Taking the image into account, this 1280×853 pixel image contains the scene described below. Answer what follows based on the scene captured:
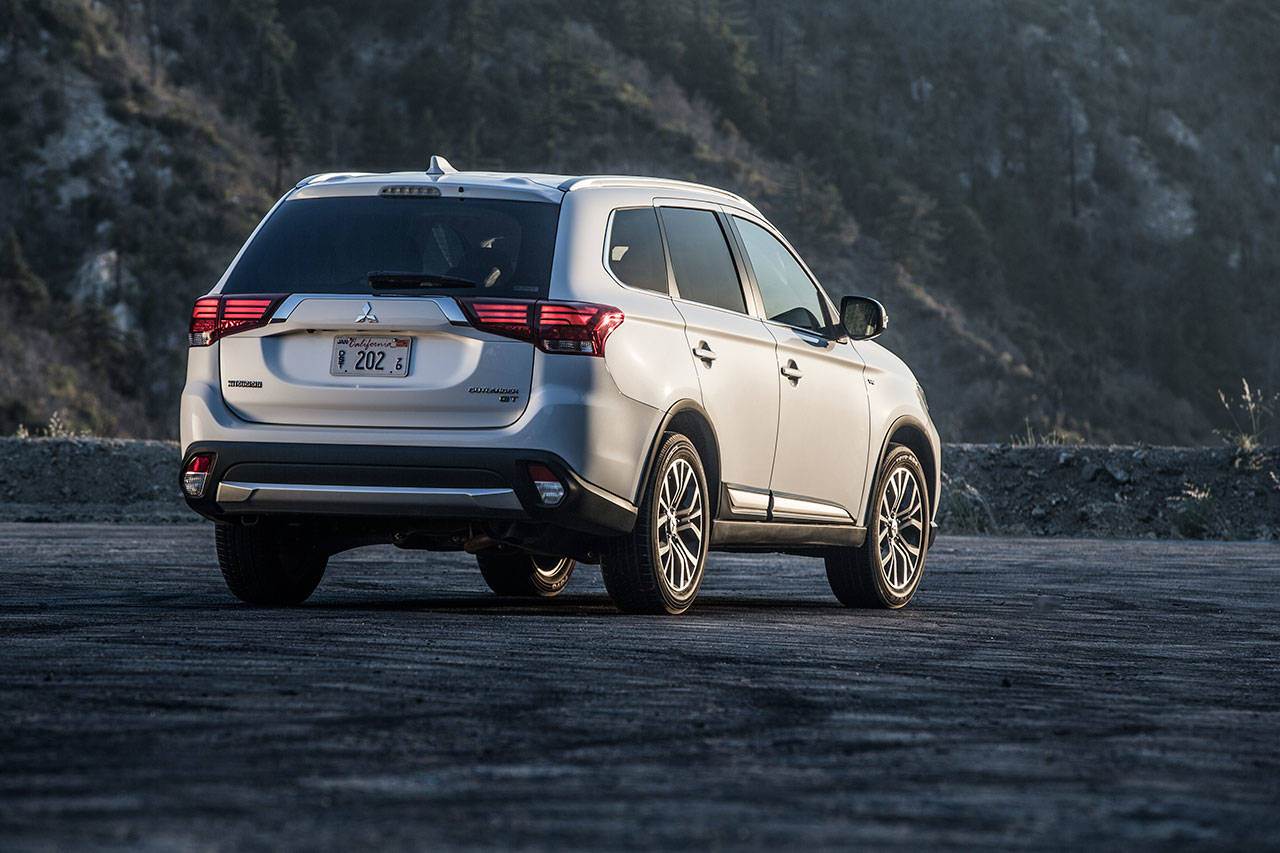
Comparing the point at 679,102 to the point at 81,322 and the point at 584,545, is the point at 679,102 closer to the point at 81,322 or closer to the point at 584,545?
the point at 81,322

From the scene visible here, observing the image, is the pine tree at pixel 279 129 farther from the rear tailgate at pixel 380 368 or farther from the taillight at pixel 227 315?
the rear tailgate at pixel 380 368

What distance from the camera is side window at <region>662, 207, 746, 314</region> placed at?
9.30m

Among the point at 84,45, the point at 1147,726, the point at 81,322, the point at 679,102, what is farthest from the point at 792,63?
the point at 1147,726

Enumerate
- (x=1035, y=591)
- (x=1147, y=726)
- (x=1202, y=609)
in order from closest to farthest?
1. (x=1147, y=726)
2. (x=1202, y=609)
3. (x=1035, y=591)

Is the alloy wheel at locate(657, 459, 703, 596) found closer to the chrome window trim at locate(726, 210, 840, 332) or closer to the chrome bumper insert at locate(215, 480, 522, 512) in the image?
the chrome bumper insert at locate(215, 480, 522, 512)

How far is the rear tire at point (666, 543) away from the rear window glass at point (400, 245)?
1.04 metres

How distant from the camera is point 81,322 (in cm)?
5359

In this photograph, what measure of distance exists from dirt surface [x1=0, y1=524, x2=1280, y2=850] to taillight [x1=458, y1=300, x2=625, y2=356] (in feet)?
3.85

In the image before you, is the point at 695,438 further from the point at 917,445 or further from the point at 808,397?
the point at 917,445

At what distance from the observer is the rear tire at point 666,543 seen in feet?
28.4

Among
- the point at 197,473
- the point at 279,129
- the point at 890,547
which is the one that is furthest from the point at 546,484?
the point at 279,129

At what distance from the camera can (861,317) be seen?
10328mm

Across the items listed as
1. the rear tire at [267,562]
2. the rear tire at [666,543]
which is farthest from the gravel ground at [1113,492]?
the rear tire at [267,562]

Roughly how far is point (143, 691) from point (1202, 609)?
6.47 meters
